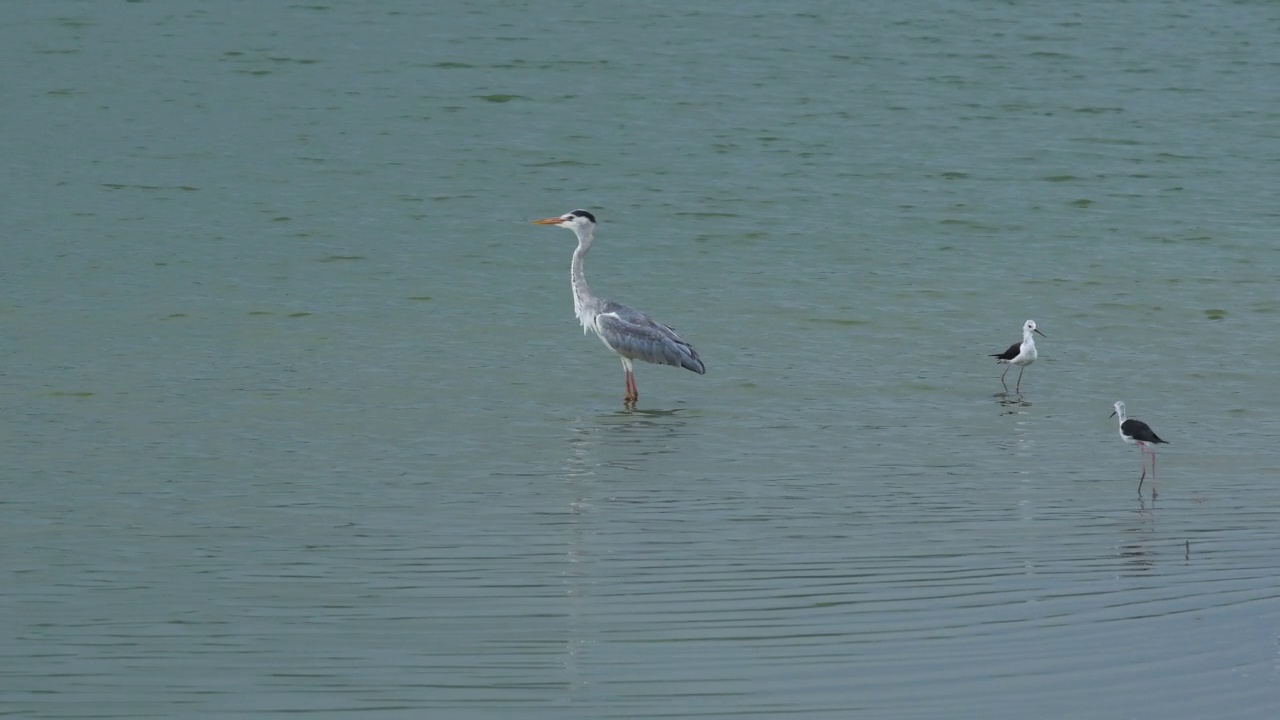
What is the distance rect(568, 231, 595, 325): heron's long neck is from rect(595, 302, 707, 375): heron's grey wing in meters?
0.46

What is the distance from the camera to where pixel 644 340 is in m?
15.5

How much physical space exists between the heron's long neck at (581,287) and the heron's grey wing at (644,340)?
1.52ft

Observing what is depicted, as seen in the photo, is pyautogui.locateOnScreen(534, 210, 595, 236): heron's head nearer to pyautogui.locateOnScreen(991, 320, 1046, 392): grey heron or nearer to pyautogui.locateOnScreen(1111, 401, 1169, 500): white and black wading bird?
pyautogui.locateOnScreen(991, 320, 1046, 392): grey heron

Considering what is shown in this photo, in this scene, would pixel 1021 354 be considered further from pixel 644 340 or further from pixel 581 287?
pixel 581 287

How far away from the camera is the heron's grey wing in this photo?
15.4 meters

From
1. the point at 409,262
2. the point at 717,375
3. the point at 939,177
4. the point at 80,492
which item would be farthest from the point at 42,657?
the point at 939,177

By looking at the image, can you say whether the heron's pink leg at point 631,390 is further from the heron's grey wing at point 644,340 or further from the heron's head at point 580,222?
the heron's head at point 580,222

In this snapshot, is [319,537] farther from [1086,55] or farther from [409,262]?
[1086,55]

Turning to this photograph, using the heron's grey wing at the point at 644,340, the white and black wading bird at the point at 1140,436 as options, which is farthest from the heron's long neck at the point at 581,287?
the white and black wading bird at the point at 1140,436

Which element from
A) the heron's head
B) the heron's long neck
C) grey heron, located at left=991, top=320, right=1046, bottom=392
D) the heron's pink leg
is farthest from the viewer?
the heron's head

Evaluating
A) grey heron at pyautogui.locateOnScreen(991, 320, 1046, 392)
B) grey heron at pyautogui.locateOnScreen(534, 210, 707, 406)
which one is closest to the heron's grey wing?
grey heron at pyautogui.locateOnScreen(534, 210, 707, 406)

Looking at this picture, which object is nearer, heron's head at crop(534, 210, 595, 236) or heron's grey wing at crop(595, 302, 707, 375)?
heron's grey wing at crop(595, 302, 707, 375)

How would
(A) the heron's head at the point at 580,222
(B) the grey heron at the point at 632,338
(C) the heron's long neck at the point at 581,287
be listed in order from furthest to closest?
1. (A) the heron's head at the point at 580,222
2. (C) the heron's long neck at the point at 581,287
3. (B) the grey heron at the point at 632,338

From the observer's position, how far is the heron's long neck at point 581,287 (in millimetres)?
16375
